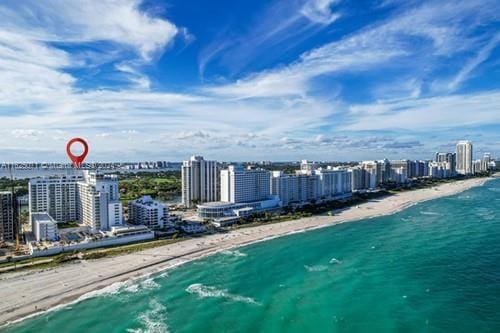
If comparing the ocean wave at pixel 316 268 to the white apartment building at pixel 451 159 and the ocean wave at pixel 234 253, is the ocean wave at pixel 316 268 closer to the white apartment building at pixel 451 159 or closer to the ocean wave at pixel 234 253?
the ocean wave at pixel 234 253

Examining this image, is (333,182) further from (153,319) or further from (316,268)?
(153,319)

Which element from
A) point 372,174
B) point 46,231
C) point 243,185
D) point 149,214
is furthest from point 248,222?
point 372,174

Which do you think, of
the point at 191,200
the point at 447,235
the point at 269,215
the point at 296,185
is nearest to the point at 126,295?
the point at 269,215

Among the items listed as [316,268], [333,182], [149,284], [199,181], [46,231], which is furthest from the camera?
[333,182]

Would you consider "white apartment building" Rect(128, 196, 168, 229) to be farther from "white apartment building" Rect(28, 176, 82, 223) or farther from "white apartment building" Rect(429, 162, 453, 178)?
"white apartment building" Rect(429, 162, 453, 178)

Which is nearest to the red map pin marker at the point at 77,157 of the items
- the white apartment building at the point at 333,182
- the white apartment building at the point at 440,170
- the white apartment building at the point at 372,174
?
the white apartment building at the point at 333,182

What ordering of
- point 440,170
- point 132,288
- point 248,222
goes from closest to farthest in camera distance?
point 132,288 → point 248,222 → point 440,170

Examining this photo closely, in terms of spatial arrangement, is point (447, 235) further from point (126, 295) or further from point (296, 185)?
point (126, 295)
